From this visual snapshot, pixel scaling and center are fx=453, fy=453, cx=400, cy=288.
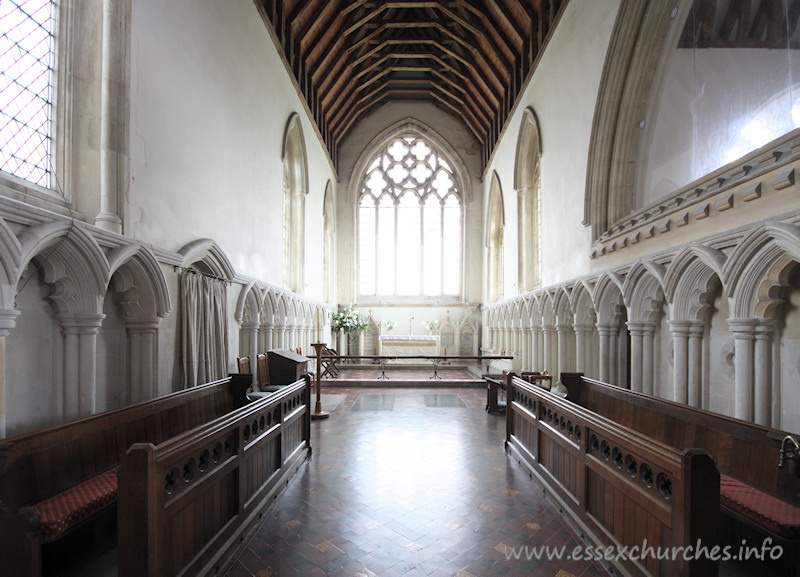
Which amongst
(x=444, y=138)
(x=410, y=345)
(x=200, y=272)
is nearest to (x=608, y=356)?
(x=200, y=272)

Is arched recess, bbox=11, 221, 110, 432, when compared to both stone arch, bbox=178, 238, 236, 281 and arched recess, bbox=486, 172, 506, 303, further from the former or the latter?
arched recess, bbox=486, 172, 506, 303

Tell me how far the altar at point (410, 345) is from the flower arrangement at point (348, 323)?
2.95 ft

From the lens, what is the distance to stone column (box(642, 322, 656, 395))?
213 inches

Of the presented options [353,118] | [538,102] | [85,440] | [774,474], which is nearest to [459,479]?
[774,474]

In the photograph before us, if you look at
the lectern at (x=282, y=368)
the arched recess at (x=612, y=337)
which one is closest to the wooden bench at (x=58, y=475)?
the lectern at (x=282, y=368)

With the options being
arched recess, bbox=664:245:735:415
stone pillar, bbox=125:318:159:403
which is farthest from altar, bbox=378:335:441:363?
stone pillar, bbox=125:318:159:403

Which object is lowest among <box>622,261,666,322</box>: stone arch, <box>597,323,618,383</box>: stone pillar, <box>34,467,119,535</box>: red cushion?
<box>34,467,119,535</box>: red cushion

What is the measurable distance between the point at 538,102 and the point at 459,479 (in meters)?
7.71

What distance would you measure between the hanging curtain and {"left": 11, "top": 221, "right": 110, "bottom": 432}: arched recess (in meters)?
1.31

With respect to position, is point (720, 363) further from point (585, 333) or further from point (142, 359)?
point (142, 359)

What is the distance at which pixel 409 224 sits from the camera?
16625 millimetres

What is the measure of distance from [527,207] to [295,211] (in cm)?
548

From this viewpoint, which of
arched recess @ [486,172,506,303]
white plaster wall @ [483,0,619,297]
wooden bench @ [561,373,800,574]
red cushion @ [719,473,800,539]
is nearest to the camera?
red cushion @ [719,473,800,539]

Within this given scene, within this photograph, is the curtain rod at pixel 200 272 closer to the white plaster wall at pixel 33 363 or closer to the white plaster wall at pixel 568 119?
the white plaster wall at pixel 33 363
